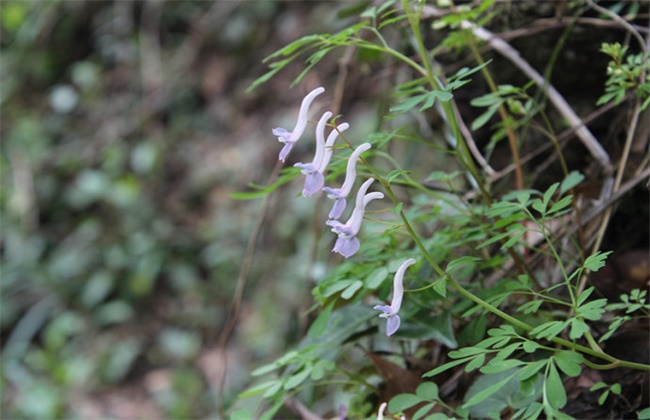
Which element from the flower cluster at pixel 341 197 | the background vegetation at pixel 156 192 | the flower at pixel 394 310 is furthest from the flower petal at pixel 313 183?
the background vegetation at pixel 156 192

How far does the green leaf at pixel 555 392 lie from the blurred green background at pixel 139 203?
2.27 meters

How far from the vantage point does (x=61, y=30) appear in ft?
15.0

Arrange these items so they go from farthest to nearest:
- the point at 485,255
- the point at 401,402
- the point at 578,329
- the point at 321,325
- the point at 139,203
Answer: the point at 139,203, the point at 485,255, the point at 321,325, the point at 401,402, the point at 578,329

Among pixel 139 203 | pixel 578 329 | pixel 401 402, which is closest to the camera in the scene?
pixel 578 329

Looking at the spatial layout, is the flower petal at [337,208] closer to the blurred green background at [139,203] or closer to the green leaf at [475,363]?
the green leaf at [475,363]

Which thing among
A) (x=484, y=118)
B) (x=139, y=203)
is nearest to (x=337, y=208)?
(x=484, y=118)

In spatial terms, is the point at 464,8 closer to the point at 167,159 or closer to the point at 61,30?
the point at 167,159

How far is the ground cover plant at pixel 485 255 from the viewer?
0.80m

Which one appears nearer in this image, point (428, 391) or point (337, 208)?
point (337, 208)

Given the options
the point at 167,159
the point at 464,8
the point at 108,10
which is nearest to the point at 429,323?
the point at 464,8

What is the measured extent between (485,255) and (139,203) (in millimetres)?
2997

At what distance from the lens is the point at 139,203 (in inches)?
153

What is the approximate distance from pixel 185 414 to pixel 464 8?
97.0 inches

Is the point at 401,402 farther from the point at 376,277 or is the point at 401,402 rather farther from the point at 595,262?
the point at 595,262
